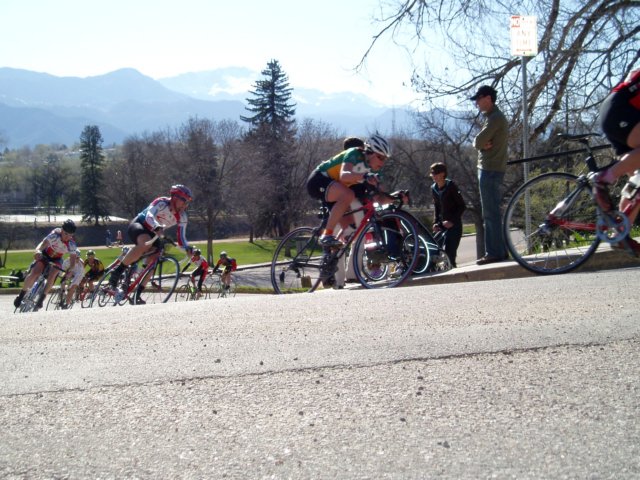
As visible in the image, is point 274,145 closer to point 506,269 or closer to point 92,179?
point 92,179

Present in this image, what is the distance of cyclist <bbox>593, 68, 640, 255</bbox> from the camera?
515cm

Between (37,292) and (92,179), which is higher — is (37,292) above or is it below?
below

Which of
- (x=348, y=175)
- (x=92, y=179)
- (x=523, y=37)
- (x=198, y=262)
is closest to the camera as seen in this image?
(x=348, y=175)

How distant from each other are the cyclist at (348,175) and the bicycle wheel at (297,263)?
0.54m

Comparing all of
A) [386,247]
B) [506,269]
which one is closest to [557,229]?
[506,269]

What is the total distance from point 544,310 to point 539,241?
1.93 metres

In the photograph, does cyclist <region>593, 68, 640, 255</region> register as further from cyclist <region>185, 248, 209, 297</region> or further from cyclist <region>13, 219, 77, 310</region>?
cyclist <region>13, 219, 77, 310</region>

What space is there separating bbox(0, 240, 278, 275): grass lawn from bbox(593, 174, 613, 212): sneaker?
1968 inches

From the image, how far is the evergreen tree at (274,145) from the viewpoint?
6844 cm

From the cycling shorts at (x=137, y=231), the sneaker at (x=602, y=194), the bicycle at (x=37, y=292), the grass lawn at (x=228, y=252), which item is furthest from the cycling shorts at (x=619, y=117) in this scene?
the grass lawn at (x=228, y=252)

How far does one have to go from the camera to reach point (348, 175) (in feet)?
25.9

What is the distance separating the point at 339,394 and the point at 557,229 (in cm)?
376

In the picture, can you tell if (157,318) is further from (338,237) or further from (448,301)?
(338,237)

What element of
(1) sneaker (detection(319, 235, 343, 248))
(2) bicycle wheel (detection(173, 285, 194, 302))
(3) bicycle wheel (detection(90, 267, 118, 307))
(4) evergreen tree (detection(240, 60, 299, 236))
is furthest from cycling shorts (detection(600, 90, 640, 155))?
(4) evergreen tree (detection(240, 60, 299, 236))
